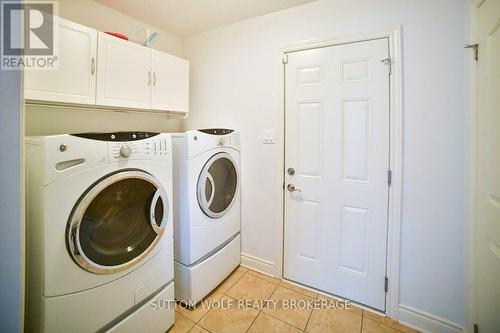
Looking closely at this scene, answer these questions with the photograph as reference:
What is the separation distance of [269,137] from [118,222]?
129 cm

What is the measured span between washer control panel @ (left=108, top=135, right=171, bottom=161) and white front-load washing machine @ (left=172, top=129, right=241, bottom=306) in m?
0.21

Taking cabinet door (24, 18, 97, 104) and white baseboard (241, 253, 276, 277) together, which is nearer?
cabinet door (24, 18, 97, 104)

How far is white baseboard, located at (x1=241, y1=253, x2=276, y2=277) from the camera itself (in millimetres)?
2029

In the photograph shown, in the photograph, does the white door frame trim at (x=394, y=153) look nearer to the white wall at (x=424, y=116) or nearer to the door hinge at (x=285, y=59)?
the white wall at (x=424, y=116)

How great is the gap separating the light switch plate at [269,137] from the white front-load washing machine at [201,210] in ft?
0.98

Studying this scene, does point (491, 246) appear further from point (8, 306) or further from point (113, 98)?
point (113, 98)

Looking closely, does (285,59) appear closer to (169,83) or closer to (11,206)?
(169,83)

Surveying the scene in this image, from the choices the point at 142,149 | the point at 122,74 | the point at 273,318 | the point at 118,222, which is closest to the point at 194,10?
the point at 122,74

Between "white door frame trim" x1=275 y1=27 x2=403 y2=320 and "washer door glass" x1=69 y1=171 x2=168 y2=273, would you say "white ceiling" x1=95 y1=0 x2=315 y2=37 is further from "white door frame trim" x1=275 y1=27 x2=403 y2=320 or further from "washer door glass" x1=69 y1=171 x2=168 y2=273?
"washer door glass" x1=69 y1=171 x2=168 y2=273

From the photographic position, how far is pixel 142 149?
123cm

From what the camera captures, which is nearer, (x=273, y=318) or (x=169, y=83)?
(x=273, y=318)

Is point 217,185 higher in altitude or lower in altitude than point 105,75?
lower

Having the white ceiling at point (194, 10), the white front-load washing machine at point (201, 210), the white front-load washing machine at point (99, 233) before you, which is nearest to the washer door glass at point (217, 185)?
the white front-load washing machine at point (201, 210)

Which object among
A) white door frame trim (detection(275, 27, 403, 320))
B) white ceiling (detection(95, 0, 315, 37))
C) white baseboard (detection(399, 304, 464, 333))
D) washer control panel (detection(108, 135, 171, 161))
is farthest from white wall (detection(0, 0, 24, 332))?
white baseboard (detection(399, 304, 464, 333))
